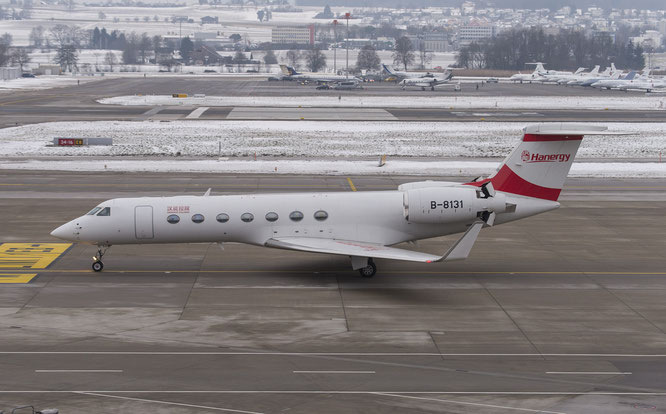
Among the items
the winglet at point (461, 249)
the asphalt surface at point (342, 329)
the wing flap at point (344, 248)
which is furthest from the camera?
the wing flap at point (344, 248)

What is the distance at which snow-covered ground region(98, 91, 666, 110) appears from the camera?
103188mm

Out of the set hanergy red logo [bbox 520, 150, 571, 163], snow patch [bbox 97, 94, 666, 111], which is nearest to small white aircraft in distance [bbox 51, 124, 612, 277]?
hanergy red logo [bbox 520, 150, 571, 163]

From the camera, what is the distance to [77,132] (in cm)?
6981

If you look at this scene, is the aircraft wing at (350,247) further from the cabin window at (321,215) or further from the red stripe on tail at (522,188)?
the red stripe on tail at (522,188)

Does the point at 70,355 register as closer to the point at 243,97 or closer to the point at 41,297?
the point at 41,297

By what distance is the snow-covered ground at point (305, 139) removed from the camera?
199 feet

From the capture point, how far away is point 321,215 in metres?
29.2

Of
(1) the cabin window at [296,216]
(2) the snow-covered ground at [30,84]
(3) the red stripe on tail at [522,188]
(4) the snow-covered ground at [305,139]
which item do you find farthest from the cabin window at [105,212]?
(2) the snow-covered ground at [30,84]

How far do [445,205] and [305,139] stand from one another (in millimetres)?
39525

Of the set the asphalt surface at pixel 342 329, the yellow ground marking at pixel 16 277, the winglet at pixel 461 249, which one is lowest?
the asphalt surface at pixel 342 329

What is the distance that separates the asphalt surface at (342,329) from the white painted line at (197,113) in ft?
162

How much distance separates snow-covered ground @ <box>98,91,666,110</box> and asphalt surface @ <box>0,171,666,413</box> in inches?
2676

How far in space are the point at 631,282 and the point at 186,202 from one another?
16021 mm

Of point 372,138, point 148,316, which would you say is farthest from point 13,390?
point 372,138
